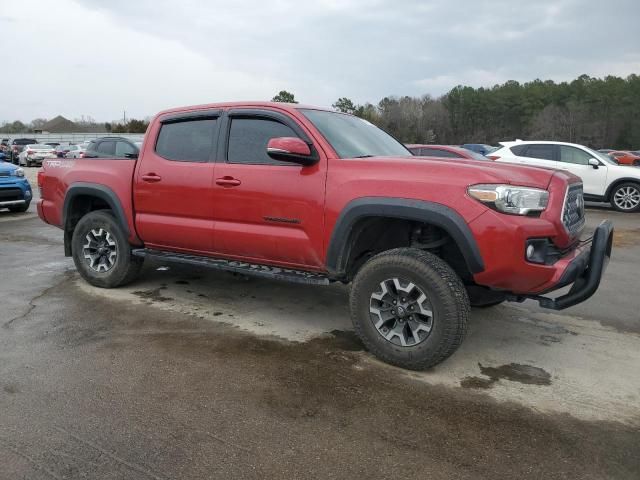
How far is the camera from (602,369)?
3893 mm

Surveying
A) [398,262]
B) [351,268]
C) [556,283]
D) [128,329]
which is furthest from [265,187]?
[556,283]

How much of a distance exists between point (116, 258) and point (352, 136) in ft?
9.38

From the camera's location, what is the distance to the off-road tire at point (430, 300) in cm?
357

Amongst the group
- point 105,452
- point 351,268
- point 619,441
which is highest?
point 351,268

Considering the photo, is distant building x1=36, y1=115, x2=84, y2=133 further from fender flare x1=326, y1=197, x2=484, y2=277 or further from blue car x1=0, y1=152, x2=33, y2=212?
fender flare x1=326, y1=197, x2=484, y2=277

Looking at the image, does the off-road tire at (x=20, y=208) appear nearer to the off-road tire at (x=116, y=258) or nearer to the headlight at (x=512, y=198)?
the off-road tire at (x=116, y=258)

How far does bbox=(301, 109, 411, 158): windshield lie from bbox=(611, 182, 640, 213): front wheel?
33.3 ft

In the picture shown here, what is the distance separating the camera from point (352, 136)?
4648 millimetres

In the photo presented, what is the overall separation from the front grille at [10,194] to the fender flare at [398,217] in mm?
10111

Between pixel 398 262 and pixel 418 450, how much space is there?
4.29 ft

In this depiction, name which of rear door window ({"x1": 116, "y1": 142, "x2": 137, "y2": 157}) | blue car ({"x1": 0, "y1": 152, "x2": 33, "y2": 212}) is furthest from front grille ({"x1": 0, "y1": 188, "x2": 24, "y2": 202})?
rear door window ({"x1": 116, "y1": 142, "x2": 137, "y2": 157})

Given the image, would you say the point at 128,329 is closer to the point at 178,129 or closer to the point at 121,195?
the point at 121,195

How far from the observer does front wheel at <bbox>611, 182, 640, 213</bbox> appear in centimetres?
1298

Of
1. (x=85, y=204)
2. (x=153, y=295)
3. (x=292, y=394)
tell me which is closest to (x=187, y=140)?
(x=153, y=295)
